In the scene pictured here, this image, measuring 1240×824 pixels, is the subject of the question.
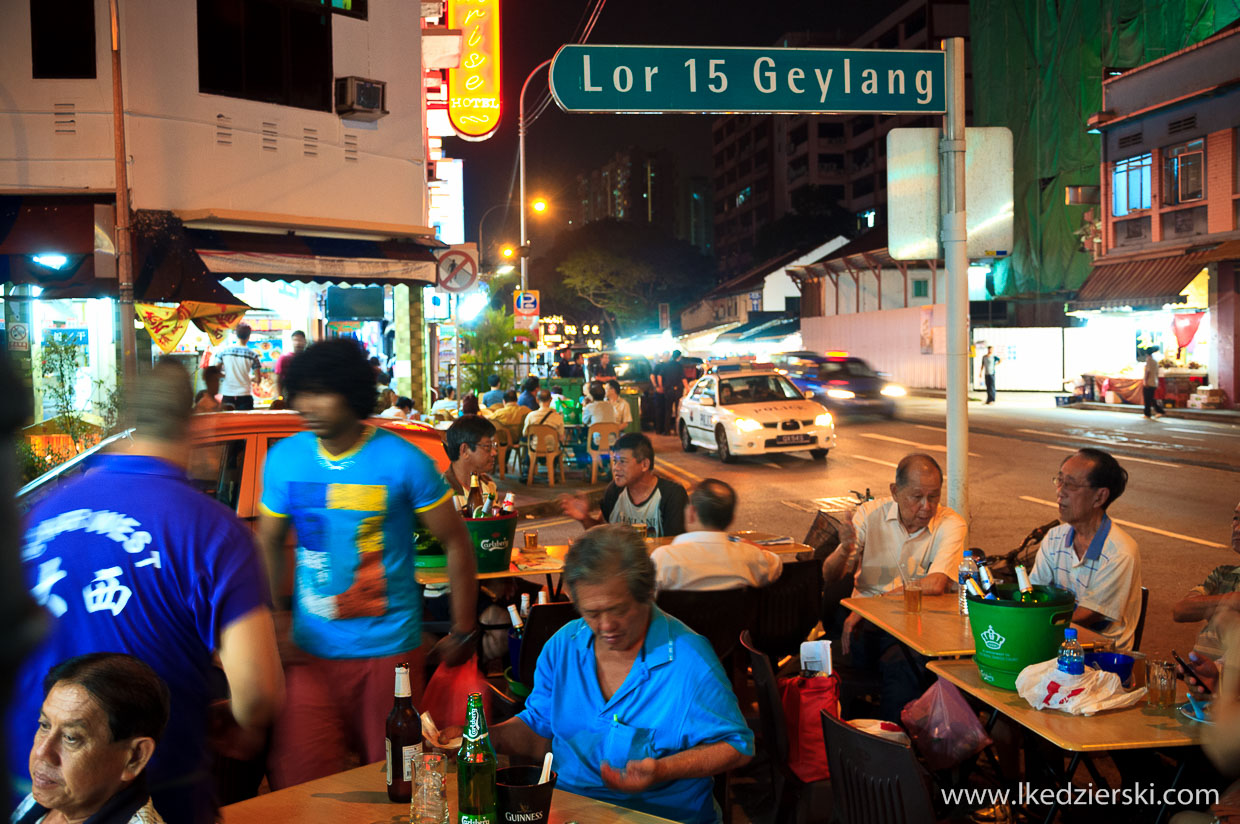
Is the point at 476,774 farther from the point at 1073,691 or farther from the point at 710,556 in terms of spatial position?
the point at 710,556

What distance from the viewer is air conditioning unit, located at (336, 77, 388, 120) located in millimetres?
15031

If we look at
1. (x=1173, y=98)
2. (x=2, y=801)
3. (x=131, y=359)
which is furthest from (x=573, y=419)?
(x=1173, y=98)

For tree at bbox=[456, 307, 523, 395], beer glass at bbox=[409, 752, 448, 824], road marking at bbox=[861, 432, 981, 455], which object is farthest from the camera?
tree at bbox=[456, 307, 523, 395]

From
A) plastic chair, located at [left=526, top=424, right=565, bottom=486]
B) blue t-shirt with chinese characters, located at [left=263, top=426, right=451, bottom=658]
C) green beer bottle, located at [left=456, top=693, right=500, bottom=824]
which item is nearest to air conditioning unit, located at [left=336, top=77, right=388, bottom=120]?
plastic chair, located at [left=526, top=424, right=565, bottom=486]

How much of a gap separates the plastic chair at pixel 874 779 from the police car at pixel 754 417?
47.7 feet

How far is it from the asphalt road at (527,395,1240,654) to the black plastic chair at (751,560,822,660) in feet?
6.50

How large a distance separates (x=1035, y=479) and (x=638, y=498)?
32.7 feet

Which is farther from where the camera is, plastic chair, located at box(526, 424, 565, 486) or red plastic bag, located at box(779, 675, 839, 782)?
plastic chair, located at box(526, 424, 565, 486)

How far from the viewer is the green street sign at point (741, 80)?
587cm

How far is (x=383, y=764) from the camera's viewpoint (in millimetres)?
3381

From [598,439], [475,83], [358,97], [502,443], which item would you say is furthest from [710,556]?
[475,83]

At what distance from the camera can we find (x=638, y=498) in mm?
7070

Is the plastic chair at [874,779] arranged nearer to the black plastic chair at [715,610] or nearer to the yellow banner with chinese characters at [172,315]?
the black plastic chair at [715,610]

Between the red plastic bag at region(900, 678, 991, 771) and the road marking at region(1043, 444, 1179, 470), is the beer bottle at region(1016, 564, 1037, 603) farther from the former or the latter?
the road marking at region(1043, 444, 1179, 470)
